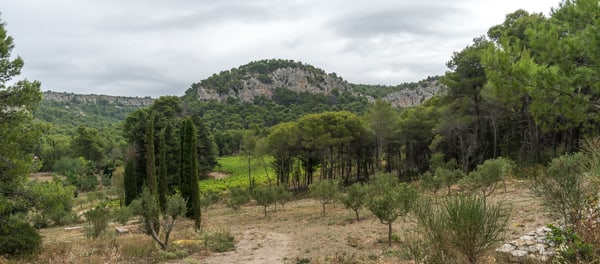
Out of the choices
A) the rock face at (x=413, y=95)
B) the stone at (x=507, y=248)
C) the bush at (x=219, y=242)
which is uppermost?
the rock face at (x=413, y=95)

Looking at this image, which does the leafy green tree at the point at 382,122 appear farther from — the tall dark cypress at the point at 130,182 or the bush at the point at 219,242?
the bush at the point at 219,242

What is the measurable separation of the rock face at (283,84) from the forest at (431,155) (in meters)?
65.9

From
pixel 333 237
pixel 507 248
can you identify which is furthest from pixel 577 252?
pixel 333 237

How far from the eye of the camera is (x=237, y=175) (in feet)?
198

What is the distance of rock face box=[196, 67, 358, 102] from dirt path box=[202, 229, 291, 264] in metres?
114

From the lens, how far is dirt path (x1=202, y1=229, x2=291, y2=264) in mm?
12164

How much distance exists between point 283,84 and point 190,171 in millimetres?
130404

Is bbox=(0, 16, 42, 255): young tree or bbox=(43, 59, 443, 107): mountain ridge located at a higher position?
bbox=(43, 59, 443, 107): mountain ridge

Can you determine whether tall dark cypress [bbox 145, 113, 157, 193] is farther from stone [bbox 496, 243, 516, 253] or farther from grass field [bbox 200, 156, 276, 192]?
grass field [bbox 200, 156, 276, 192]

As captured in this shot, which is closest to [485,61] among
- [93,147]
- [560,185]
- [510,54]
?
[510,54]

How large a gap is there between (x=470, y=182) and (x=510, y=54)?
10.6 m

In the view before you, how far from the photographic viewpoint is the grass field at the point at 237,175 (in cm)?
4871

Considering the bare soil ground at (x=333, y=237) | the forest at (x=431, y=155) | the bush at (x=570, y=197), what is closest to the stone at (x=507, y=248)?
the bare soil ground at (x=333, y=237)

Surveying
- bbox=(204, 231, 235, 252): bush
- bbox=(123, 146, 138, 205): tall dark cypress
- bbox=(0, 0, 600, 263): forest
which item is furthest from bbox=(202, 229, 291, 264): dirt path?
bbox=(123, 146, 138, 205): tall dark cypress
